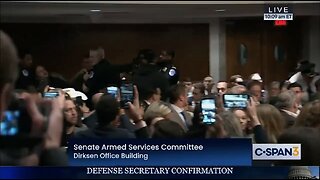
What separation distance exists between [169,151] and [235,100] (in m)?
0.67

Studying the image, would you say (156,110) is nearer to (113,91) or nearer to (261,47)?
(113,91)

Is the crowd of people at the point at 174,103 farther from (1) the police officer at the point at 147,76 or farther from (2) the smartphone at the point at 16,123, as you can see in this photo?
(2) the smartphone at the point at 16,123

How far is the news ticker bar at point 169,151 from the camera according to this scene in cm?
355

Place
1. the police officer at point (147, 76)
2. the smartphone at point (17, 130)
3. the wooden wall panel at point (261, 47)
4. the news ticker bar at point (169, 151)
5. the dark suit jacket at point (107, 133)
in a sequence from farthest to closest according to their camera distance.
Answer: the wooden wall panel at point (261, 47) < the police officer at point (147, 76) < the dark suit jacket at point (107, 133) < the news ticker bar at point (169, 151) < the smartphone at point (17, 130)

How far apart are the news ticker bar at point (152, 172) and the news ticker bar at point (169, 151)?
523 millimetres

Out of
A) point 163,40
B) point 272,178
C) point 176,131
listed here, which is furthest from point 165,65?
point 272,178

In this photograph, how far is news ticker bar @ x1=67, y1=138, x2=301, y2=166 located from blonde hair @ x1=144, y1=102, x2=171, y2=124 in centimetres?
31

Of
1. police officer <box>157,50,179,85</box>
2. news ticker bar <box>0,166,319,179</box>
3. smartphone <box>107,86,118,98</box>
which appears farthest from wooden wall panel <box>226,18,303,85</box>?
news ticker bar <box>0,166,319,179</box>

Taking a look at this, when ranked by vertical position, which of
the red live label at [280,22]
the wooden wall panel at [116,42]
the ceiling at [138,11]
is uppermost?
the ceiling at [138,11]

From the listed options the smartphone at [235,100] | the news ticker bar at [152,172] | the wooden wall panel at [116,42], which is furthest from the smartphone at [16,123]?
the smartphone at [235,100]

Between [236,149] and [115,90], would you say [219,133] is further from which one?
[115,90]

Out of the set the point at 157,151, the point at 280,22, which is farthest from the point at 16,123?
the point at 280,22

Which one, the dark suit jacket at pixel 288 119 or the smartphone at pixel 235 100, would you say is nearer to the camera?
the dark suit jacket at pixel 288 119

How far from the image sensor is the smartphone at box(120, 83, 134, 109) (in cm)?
396
